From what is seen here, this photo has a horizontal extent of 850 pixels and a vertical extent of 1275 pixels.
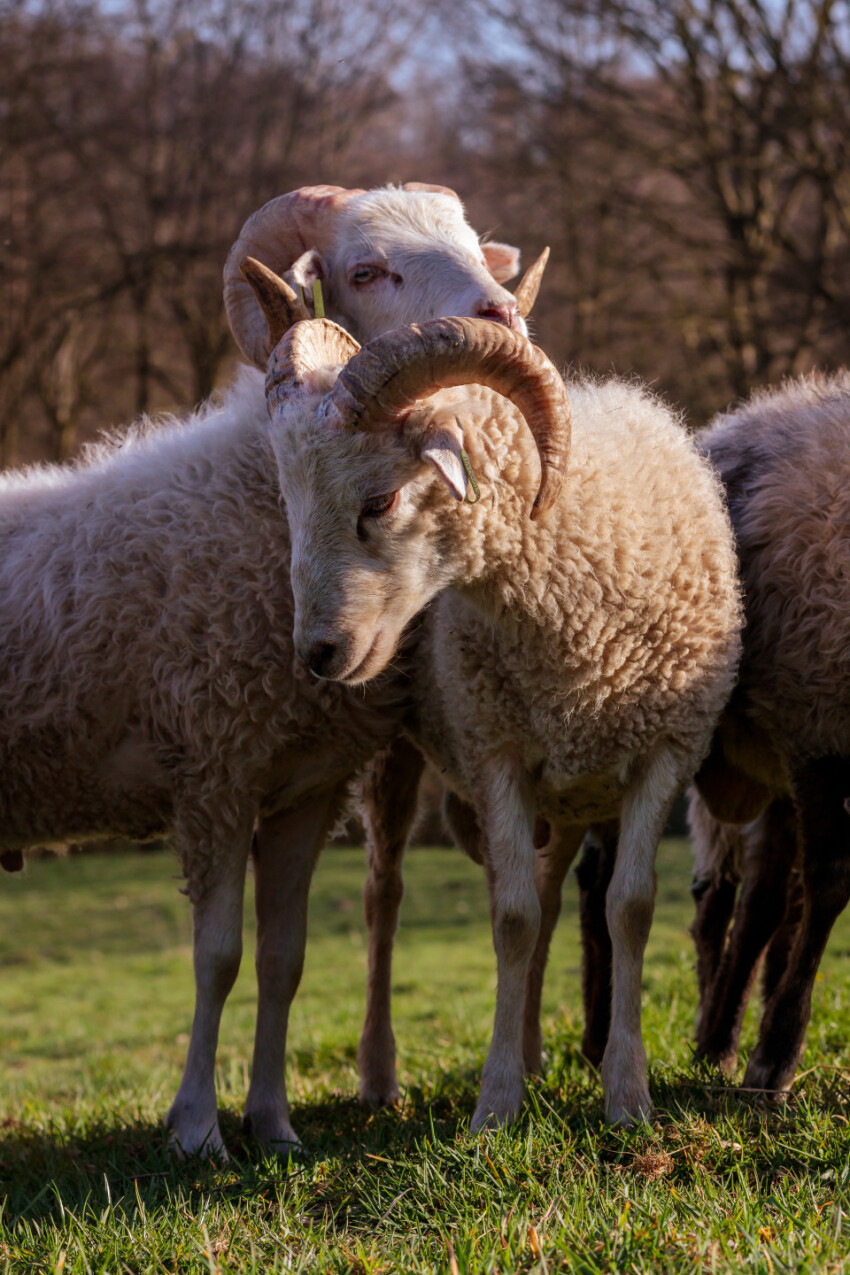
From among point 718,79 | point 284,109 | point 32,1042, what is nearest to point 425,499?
point 32,1042

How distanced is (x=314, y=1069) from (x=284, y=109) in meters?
13.3

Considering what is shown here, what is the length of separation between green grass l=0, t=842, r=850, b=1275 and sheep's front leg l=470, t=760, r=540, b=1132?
250 mm

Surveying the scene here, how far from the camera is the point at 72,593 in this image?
4371mm

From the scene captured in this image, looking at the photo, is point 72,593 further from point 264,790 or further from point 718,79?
point 718,79

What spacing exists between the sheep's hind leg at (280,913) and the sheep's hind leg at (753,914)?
1515 millimetres

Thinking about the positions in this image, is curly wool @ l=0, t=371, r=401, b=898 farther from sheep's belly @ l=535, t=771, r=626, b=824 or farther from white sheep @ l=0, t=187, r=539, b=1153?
sheep's belly @ l=535, t=771, r=626, b=824

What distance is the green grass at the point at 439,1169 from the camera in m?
2.73

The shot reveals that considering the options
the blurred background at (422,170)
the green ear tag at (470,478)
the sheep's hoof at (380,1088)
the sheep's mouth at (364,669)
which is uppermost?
the blurred background at (422,170)

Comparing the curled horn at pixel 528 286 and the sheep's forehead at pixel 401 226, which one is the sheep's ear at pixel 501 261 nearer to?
the sheep's forehead at pixel 401 226

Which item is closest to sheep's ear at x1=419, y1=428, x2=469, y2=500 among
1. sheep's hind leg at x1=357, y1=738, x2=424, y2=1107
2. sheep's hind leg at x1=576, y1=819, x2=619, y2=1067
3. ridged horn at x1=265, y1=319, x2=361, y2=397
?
ridged horn at x1=265, y1=319, x2=361, y2=397

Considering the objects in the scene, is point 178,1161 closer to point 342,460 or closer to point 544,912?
point 544,912

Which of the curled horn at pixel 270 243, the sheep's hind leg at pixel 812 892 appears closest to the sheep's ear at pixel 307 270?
the curled horn at pixel 270 243

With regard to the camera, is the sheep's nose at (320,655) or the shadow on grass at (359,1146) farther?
the sheep's nose at (320,655)

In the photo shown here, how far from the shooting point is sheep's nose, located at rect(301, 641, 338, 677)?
3445mm
